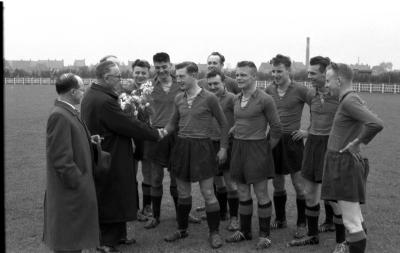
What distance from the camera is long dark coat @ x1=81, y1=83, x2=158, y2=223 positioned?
5805 mm

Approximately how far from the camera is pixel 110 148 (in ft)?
19.5

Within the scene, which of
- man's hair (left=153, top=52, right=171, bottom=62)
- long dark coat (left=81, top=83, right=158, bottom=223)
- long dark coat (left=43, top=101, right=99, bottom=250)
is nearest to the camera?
long dark coat (left=43, top=101, right=99, bottom=250)

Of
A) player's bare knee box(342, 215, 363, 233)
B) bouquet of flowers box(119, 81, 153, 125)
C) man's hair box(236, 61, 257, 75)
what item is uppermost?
man's hair box(236, 61, 257, 75)

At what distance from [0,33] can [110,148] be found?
4.04m

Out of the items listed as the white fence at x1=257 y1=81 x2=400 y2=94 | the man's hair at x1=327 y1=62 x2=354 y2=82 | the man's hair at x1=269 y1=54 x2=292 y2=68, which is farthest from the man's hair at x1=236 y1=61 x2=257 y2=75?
the white fence at x1=257 y1=81 x2=400 y2=94

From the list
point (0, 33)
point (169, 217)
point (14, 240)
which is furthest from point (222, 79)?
point (0, 33)

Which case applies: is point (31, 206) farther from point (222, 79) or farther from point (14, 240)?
point (222, 79)

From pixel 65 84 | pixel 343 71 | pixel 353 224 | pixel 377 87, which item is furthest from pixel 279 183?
pixel 377 87

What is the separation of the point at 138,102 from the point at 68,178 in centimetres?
207

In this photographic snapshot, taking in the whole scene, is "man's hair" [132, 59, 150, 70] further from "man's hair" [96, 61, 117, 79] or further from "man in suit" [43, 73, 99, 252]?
"man in suit" [43, 73, 99, 252]

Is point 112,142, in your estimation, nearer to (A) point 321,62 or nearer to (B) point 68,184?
(B) point 68,184

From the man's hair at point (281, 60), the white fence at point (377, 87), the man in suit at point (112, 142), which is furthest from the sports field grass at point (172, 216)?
the white fence at point (377, 87)

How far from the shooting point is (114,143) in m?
5.96

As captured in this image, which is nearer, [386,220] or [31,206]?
[386,220]
